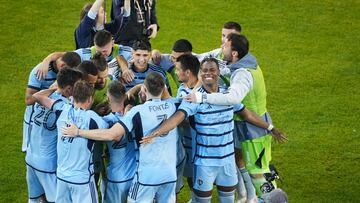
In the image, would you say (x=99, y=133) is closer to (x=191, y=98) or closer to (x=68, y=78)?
(x=68, y=78)

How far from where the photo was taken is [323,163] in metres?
10.5

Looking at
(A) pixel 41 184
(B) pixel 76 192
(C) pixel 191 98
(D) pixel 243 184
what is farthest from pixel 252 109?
(A) pixel 41 184

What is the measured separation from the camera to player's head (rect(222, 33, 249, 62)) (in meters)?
8.75

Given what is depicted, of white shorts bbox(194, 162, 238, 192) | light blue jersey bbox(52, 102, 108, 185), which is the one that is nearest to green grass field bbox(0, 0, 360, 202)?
white shorts bbox(194, 162, 238, 192)

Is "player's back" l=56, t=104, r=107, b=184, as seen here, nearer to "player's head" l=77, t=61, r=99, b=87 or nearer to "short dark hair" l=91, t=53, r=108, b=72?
"player's head" l=77, t=61, r=99, b=87

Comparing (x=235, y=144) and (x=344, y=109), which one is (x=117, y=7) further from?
(x=344, y=109)

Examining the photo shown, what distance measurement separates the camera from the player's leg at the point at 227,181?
8.36 meters

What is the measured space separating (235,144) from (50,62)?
2.25 meters

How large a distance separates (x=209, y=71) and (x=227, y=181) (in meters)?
1.19

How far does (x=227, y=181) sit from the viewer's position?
8.44 m

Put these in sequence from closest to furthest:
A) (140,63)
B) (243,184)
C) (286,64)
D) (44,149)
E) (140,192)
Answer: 1. (140,192)
2. (44,149)
3. (140,63)
4. (243,184)
5. (286,64)

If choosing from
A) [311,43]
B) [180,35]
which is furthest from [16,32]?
[311,43]

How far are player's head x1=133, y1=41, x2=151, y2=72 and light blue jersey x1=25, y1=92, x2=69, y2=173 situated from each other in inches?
51.4

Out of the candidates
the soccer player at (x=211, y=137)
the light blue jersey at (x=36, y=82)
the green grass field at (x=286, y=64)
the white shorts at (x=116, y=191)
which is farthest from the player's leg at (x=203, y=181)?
the light blue jersey at (x=36, y=82)
